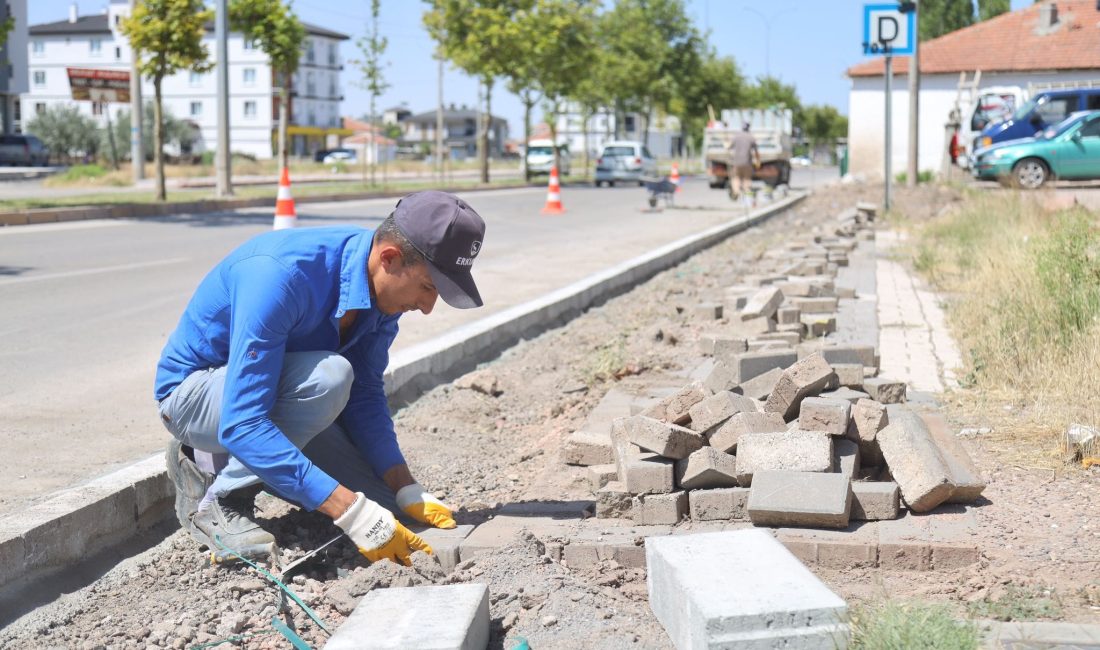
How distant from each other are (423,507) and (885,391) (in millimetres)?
2342

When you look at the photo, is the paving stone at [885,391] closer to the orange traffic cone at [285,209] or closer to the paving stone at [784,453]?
the paving stone at [784,453]

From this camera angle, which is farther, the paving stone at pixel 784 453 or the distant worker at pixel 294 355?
the paving stone at pixel 784 453

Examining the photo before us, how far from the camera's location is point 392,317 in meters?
3.98

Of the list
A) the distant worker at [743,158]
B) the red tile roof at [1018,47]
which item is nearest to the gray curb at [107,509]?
the distant worker at [743,158]

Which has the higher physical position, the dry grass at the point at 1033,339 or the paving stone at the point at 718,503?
the dry grass at the point at 1033,339

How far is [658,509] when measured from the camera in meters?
3.98

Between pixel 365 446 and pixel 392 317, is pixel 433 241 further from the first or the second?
pixel 365 446

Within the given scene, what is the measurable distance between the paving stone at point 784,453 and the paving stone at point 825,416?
6.9 inches

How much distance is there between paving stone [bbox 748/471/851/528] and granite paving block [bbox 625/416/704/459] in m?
0.33

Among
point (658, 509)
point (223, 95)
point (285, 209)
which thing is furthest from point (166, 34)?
point (658, 509)

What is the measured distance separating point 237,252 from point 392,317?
586 millimetres

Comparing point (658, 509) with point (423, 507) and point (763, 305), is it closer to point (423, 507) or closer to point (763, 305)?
point (423, 507)

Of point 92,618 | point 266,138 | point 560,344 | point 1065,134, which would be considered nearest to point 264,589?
point 92,618

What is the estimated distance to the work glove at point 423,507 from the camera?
402 centimetres
